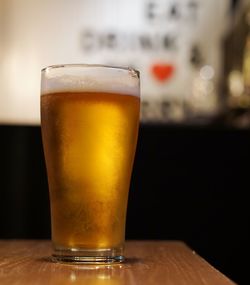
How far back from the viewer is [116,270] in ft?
2.52

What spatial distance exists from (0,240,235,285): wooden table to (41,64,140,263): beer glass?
0.04 m

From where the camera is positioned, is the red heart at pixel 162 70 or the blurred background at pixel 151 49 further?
the red heart at pixel 162 70

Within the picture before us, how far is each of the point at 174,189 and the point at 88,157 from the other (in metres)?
1.33

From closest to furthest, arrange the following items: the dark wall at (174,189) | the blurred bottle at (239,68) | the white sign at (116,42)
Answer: the dark wall at (174,189)
the blurred bottle at (239,68)
the white sign at (116,42)

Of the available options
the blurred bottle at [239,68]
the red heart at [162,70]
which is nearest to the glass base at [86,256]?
the blurred bottle at [239,68]

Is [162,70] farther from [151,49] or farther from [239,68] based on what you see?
[239,68]

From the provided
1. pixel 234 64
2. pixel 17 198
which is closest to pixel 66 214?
pixel 17 198

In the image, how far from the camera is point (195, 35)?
525 centimetres

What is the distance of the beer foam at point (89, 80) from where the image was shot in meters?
0.86

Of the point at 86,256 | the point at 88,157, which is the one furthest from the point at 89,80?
the point at 86,256

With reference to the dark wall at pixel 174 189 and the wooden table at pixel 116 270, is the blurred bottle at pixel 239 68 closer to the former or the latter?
the dark wall at pixel 174 189

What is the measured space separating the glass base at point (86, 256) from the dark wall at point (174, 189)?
1255 millimetres

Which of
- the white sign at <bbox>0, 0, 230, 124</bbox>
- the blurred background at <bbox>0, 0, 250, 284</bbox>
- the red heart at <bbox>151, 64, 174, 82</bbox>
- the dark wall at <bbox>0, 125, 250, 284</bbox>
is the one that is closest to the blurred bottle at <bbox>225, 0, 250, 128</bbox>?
the blurred background at <bbox>0, 0, 250, 284</bbox>

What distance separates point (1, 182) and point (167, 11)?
3.48 meters
